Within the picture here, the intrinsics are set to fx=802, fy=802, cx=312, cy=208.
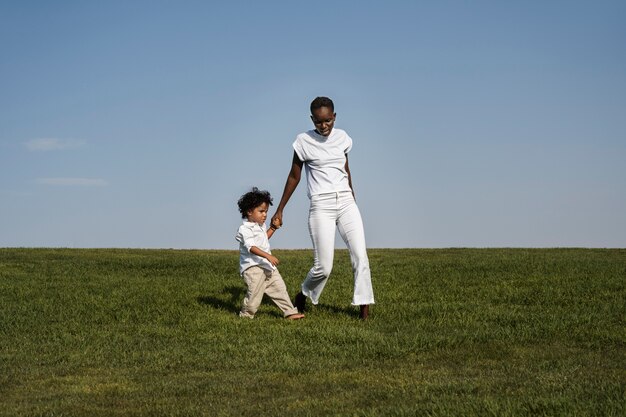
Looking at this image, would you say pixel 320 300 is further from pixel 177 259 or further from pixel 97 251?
pixel 97 251

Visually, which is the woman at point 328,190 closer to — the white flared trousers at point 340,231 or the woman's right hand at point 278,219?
the white flared trousers at point 340,231

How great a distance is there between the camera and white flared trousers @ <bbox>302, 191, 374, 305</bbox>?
10664 mm

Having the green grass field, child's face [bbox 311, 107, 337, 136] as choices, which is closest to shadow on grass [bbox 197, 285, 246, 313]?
the green grass field

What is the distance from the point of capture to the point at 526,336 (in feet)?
32.8

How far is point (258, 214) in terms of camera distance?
1129 centimetres

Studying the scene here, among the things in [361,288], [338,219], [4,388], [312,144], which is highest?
[312,144]

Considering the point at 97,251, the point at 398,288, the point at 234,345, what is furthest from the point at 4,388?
the point at 97,251

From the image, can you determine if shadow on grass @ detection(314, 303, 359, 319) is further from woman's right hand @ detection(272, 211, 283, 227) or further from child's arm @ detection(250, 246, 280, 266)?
woman's right hand @ detection(272, 211, 283, 227)

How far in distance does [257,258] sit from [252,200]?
0.85 metres

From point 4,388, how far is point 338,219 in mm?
4735

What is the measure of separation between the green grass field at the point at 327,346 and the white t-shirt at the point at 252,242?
0.79 metres

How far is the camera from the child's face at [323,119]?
34.1 ft

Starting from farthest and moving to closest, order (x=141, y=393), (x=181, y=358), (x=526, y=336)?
1. (x=526, y=336)
2. (x=181, y=358)
3. (x=141, y=393)

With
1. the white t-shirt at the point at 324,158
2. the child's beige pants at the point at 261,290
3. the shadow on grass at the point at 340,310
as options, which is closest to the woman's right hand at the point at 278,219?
the white t-shirt at the point at 324,158
